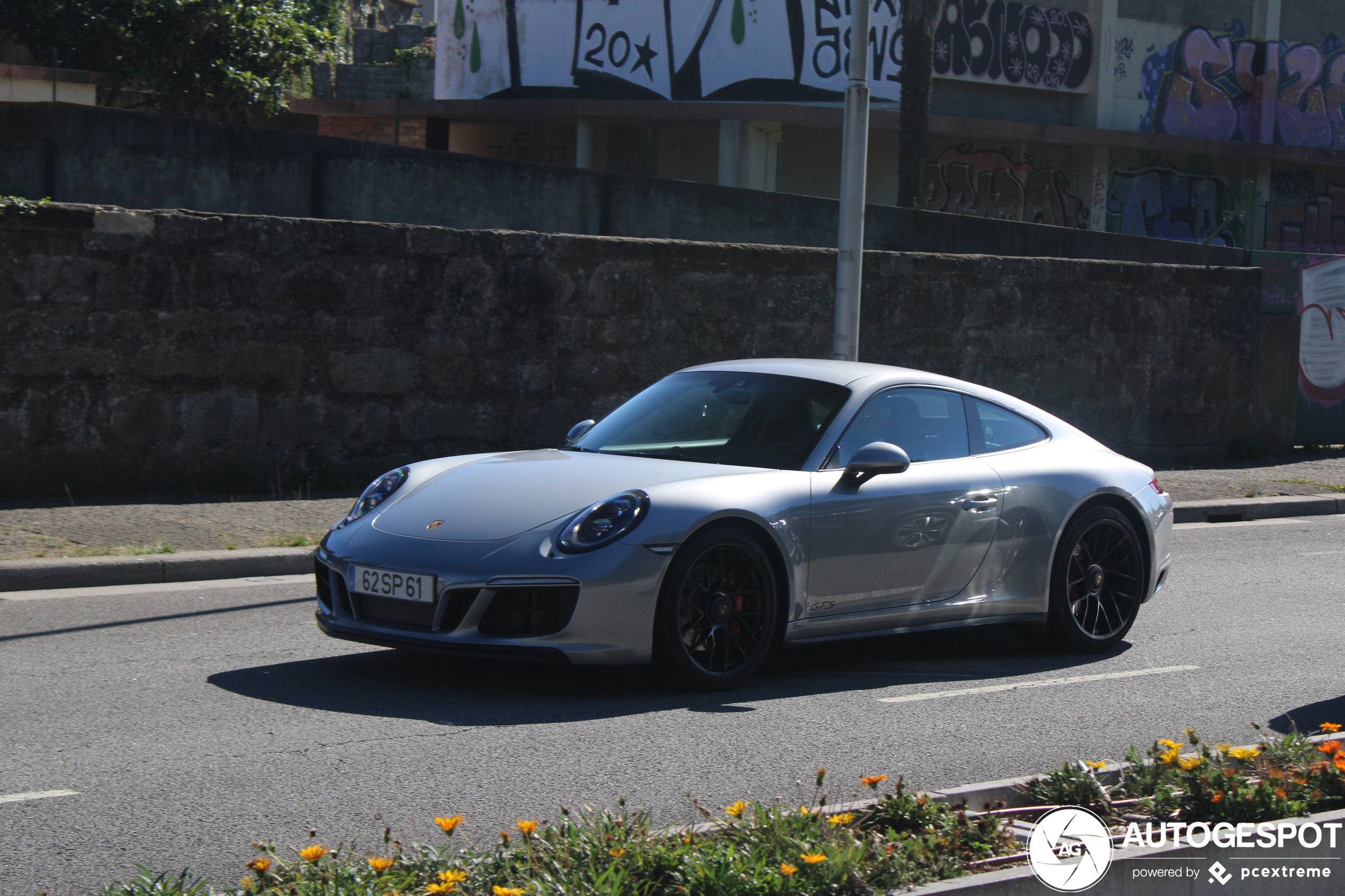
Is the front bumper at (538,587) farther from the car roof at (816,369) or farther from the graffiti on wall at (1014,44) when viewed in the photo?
the graffiti on wall at (1014,44)

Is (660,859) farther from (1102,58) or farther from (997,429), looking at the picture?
(1102,58)

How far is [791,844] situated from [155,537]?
21.1 ft

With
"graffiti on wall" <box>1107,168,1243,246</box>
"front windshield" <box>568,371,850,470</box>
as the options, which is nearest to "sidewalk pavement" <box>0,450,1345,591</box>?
"front windshield" <box>568,371,850,470</box>

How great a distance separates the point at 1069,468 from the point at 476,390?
594 cm

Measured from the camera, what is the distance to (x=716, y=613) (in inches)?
228

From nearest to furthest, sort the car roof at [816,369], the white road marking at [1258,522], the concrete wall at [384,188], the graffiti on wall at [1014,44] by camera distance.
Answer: the car roof at [816,369]
the white road marking at [1258,522]
the concrete wall at [384,188]
the graffiti on wall at [1014,44]

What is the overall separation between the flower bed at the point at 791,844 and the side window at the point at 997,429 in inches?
107

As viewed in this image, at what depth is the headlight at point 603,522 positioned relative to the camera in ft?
18.2

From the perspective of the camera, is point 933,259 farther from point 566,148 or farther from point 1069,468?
point 566,148

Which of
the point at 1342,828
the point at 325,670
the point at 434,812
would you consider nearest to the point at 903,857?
the point at 1342,828

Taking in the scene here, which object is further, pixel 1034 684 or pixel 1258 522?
pixel 1258 522

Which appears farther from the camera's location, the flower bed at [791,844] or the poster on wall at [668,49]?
the poster on wall at [668,49]

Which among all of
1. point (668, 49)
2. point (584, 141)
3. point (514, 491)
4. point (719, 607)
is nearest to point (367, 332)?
point (514, 491)

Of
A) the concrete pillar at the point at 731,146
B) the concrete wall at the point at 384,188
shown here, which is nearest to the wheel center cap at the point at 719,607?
the concrete wall at the point at 384,188
